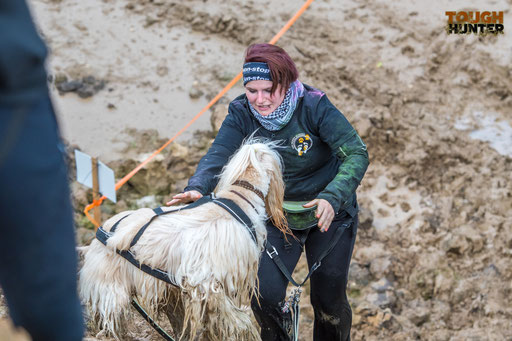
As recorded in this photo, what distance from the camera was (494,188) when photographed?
17.2 feet

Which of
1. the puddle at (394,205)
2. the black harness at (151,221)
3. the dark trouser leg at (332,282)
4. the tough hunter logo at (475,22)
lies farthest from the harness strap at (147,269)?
the tough hunter logo at (475,22)

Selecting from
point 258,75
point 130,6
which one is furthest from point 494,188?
point 130,6

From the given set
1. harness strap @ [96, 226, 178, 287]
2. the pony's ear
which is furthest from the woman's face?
harness strap @ [96, 226, 178, 287]

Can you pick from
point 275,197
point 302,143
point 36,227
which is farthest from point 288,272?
point 36,227

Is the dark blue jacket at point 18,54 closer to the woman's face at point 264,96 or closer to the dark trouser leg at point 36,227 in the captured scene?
the dark trouser leg at point 36,227

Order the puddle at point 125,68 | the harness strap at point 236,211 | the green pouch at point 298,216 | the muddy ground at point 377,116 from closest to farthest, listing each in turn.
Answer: the harness strap at point 236,211 < the green pouch at point 298,216 < the muddy ground at point 377,116 < the puddle at point 125,68

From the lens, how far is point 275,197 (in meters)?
2.65

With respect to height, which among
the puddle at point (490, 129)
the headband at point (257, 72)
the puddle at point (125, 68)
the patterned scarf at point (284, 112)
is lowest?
the puddle at point (125, 68)

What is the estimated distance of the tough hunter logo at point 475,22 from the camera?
7.05 meters

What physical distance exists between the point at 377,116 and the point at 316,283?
3458 mm

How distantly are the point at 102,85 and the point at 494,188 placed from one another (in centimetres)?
467

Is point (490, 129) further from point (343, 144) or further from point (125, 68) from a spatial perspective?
point (125, 68)

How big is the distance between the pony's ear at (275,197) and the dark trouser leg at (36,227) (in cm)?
146

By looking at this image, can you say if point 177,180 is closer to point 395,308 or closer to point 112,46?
point 395,308
